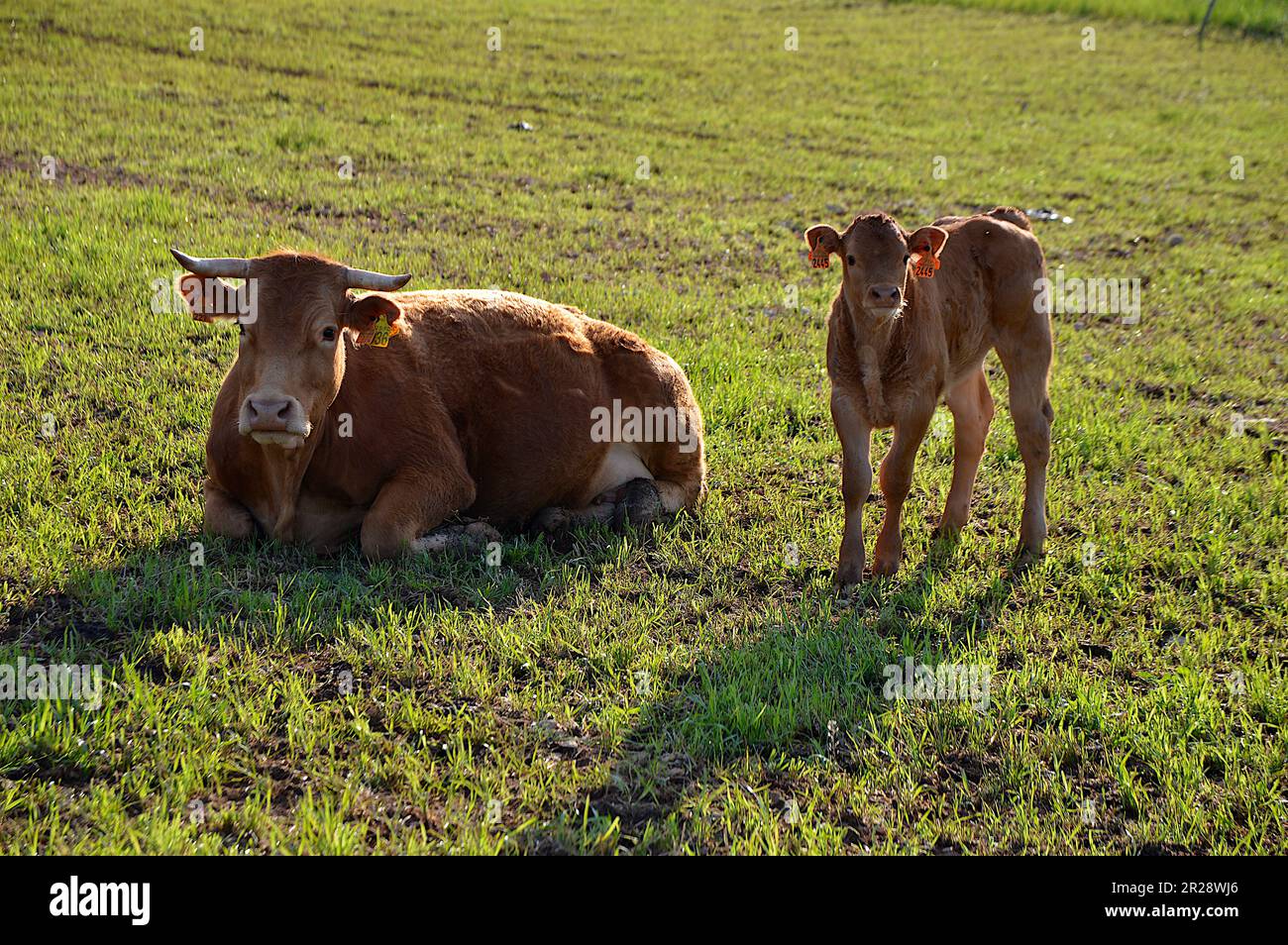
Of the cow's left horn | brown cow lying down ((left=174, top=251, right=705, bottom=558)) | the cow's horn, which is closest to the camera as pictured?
the cow's horn

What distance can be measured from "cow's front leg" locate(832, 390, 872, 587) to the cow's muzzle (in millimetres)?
2697

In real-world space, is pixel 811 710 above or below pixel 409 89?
below

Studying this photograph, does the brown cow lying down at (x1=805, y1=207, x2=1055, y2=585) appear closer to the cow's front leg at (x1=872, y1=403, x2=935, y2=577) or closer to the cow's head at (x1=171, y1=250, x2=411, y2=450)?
the cow's front leg at (x1=872, y1=403, x2=935, y2=577)

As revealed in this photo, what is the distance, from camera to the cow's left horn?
5.78 metres

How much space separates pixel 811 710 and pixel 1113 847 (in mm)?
1275

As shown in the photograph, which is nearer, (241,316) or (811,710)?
(811,710)

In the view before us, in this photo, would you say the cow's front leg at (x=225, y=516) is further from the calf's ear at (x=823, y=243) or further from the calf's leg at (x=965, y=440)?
the calf's leg at (x=965, y=440)

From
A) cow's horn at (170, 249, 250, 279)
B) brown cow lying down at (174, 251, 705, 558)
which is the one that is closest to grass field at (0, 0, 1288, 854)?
brown cow lying down at (174, 251, 705, 558)

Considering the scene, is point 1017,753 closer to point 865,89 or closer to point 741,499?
point 741,499

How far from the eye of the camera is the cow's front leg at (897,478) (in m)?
5.93

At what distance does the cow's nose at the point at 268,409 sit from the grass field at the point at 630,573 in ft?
2.92
